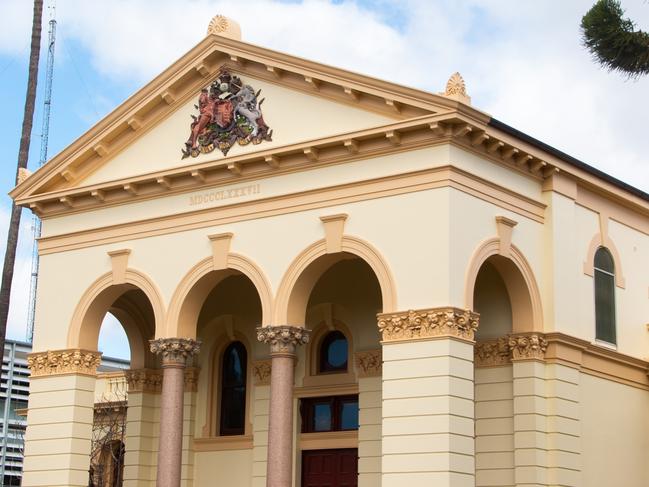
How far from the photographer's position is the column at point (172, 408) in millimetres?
27875

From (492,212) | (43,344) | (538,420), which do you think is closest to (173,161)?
(43,344)

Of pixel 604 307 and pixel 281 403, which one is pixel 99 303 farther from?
pixel 604 307

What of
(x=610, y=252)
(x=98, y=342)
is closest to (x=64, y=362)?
(x=98, y=342)

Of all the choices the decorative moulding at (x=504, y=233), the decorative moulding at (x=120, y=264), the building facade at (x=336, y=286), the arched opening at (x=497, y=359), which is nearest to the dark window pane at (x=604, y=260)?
the building facade at (x=336, y=286)

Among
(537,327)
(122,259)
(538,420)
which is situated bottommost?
(538,420)

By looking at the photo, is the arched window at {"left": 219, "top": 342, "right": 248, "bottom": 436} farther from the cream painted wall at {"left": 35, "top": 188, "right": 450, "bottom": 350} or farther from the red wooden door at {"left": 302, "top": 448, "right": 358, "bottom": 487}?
the cream painted wall at {"left": 35, "top": 188, "right": 450, "bottom": 350}

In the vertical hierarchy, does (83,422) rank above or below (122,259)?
below

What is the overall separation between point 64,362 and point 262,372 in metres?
4.59

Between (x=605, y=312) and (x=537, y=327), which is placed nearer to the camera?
(x=537, y=327)

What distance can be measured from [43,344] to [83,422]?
2134 mm

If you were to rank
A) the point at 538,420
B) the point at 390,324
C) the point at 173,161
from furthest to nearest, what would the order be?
the point at 173,161, the point at 538,420, the point at 390,324

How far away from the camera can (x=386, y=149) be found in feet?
84.8

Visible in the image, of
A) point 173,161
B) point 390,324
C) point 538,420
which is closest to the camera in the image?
point 390,324

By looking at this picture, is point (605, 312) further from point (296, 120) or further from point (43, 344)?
point (43, 344)
